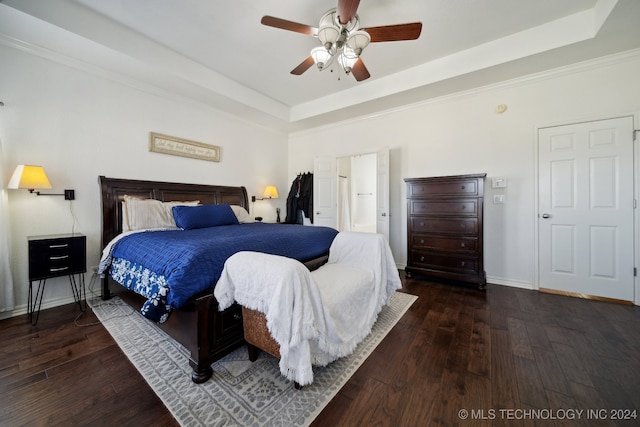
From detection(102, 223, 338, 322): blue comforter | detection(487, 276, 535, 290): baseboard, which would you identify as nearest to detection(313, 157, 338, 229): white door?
detection(102, 223, 338, 322): blue comforter

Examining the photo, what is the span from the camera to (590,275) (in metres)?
2.72

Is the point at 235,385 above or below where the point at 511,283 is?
below

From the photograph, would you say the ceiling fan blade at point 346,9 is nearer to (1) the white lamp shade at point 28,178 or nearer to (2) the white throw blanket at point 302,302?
(2) the white throw blanket at point 302,302

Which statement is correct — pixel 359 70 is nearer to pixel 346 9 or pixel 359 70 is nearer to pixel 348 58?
pixel 348 58

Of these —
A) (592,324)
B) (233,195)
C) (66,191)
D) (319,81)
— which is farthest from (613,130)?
(66,191)

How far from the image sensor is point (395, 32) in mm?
1917

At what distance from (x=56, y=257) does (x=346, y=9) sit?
10.9 feet

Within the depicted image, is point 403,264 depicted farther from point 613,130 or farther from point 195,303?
point 195,303

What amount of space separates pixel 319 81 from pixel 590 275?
13.9 feet

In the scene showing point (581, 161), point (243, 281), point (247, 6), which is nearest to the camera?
point (243, 281)

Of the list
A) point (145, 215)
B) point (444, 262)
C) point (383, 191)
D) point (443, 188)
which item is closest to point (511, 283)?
point (444, 262)

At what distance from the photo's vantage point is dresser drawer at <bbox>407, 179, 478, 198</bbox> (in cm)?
304

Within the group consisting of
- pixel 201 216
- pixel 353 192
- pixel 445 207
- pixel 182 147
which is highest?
pixel 182 147

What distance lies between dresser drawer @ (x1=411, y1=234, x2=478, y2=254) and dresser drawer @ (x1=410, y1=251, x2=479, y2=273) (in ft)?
0.30
